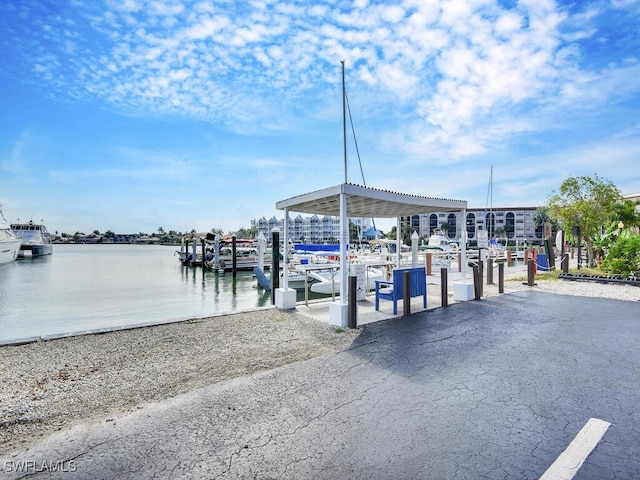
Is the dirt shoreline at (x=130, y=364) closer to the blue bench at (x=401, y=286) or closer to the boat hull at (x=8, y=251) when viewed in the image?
the blue bench at (x=401, y=286)

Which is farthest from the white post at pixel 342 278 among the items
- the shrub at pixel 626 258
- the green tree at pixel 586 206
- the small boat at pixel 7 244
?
the small boat at pixel 7 244

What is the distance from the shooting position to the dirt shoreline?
151 inches

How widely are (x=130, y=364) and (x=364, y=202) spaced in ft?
20.1

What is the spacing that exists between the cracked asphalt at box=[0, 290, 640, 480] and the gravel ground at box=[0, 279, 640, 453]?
1.28 feet

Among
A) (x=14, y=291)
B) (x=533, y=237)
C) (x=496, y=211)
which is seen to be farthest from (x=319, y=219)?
(x=14, y=291)

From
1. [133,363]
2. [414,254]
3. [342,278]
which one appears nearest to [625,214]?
[414,254]

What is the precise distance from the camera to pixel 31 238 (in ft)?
206

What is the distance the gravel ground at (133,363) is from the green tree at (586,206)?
18.0 meters

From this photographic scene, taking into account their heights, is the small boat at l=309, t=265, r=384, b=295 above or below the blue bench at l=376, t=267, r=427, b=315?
below

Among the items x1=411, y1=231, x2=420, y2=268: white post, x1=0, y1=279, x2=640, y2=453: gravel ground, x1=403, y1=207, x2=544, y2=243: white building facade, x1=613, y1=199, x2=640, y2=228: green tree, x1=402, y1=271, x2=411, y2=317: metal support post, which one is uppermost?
x1=403, y1=207, x2=544, y2=243: white building facade

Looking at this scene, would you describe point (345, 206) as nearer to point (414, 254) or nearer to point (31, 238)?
point (414, 254)

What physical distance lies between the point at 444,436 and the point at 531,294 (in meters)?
9.90

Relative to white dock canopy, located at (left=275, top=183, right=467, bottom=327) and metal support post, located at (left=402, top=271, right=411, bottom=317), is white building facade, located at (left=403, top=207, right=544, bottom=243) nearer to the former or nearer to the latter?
white dock canopy, located at (left=275, top=183, right=467, bottom=327)

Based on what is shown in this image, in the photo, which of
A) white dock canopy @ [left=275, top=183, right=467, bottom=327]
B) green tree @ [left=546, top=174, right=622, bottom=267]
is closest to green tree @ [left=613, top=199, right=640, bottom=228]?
green tree @ [left=546, top=174, right=622, bottom=267]
